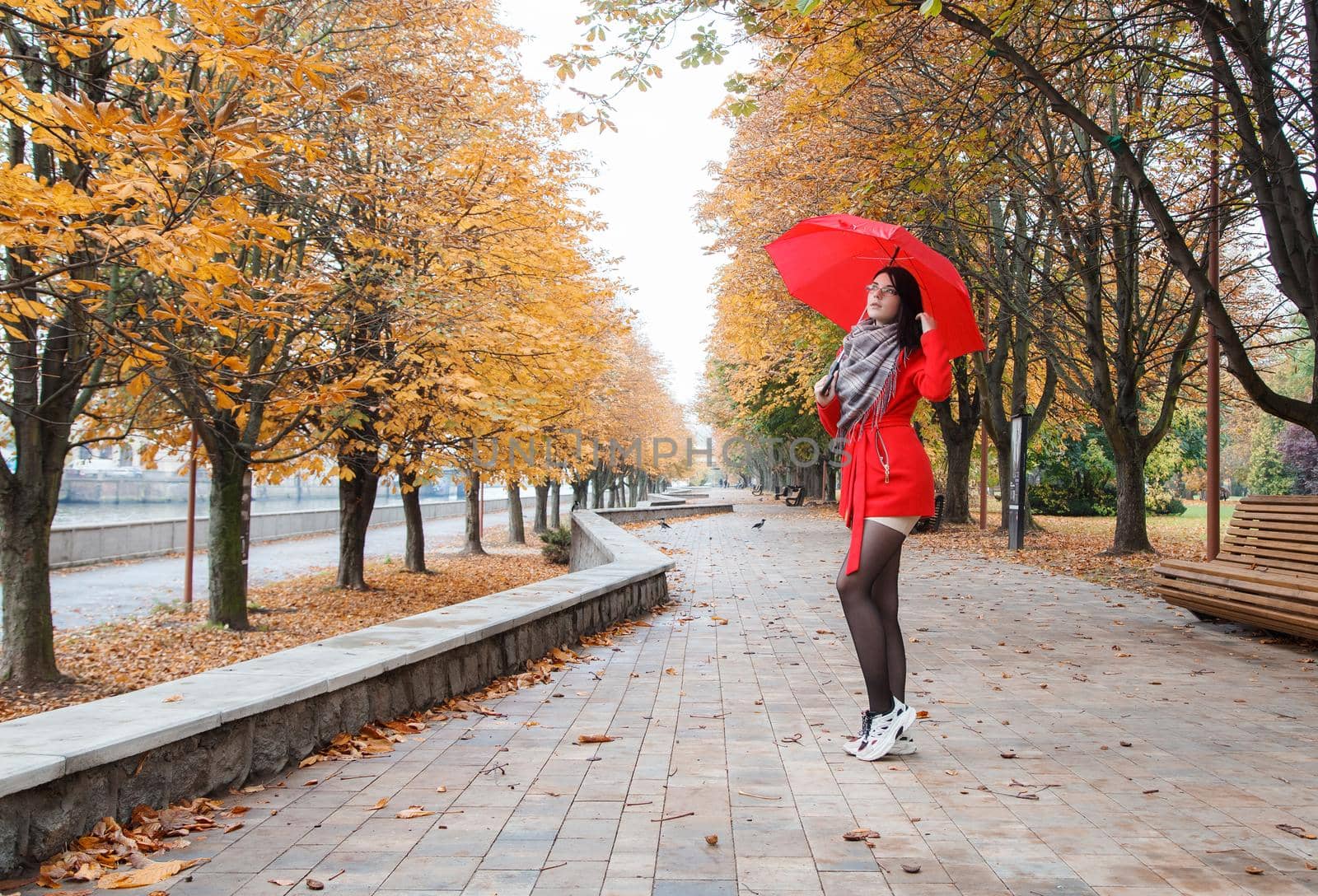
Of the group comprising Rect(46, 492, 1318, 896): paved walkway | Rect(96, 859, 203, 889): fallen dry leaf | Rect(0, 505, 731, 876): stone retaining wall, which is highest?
Rect(0, 505, 731, 876): stone retaining wall

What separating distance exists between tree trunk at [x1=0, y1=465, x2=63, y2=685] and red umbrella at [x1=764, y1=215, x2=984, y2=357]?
710 cm

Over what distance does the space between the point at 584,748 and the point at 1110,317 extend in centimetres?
1851

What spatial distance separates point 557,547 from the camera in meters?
23.6

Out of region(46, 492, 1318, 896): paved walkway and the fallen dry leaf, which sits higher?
the fallen dry leaf

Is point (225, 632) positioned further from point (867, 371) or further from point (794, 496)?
point (794, 496)

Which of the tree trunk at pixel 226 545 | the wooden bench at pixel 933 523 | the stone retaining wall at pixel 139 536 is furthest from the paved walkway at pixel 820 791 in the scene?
the wooden bench at pixel 933 523

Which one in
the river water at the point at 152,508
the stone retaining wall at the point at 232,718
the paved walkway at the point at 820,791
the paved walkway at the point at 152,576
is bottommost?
the paved walkway at the point at 152,576

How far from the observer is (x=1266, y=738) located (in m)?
4.82

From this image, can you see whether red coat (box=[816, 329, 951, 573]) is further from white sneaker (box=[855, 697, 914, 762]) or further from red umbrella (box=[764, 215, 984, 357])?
white sneaker (box=[855, 697, 914, 762])

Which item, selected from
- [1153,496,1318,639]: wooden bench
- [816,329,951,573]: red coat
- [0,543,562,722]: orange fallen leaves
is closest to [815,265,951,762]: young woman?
[816,329,951,573]: red coat

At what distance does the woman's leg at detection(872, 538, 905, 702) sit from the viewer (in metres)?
4.32

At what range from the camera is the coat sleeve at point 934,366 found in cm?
405

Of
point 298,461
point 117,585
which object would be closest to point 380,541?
point 117,585
